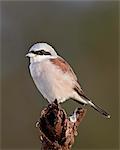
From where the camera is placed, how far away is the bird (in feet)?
10.7

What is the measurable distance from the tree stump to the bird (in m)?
0.88

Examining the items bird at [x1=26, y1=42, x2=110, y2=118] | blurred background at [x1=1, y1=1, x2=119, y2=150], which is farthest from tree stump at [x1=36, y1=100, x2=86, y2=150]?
blurred background at [x1=1, y1=1, x2=119, y2=150]

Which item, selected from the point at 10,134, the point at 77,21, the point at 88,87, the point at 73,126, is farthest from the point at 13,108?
the point at 73,126

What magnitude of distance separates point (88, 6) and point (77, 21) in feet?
2.05

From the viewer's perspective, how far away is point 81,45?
828 centimetres

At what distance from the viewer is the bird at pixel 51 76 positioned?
326 centimetres

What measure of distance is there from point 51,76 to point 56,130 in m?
1.09

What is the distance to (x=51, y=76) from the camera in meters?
3.30

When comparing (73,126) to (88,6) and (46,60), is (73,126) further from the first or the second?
(88,6)

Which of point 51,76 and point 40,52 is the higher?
point 40,52

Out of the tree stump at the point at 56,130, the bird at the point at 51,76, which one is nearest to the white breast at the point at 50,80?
the bird at the point at 51,76

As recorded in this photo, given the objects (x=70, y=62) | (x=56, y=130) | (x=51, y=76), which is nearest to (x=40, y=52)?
(x=51, y=76)

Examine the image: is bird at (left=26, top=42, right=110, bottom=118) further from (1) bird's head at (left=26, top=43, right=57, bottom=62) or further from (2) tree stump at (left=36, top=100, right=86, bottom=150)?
(2) tree stump at (left=36, top=100, right=86, bottom=150)

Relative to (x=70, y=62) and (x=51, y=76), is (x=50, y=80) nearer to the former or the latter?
(x=51, y=76)
